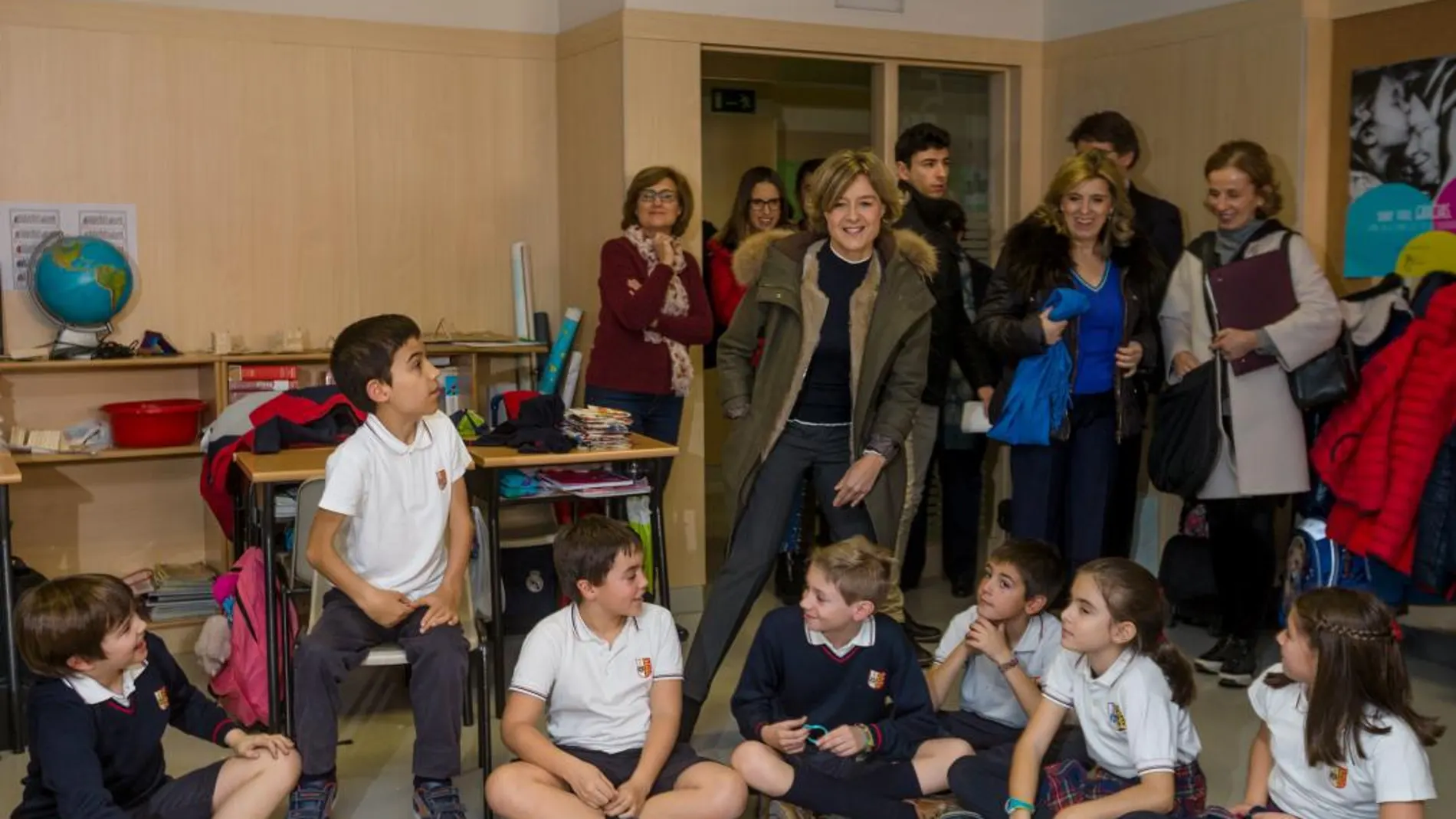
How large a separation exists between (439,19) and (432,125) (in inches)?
15.5

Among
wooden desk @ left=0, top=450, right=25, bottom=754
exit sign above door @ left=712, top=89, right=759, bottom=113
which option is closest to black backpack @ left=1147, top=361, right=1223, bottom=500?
wooden desk @ left=0, top=450, right=25, bottom=754

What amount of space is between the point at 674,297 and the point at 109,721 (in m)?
2.55

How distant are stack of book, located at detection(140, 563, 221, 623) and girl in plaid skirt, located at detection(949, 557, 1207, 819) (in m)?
2.89

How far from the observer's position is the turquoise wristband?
3078mm

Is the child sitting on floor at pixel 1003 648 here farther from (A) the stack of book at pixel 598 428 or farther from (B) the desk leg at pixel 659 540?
(A) the stack of book at pixel 598 428

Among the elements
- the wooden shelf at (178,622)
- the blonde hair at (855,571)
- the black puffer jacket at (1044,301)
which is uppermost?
the black puffer jacket at (1044,301)

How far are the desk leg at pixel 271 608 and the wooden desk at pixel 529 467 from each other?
1.83 ft

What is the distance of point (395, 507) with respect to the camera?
141 inches

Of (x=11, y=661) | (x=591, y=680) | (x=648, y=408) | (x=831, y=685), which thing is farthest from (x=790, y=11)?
(x=11, y=661)

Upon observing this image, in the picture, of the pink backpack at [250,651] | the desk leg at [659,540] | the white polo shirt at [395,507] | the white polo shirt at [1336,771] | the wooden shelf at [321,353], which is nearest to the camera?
the white polo shirt at [1336,771]

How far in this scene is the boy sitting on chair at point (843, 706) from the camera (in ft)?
10.7

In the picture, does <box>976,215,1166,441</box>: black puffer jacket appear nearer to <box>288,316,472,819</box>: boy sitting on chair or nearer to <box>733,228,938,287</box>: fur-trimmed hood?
<box>733,228,938,287</box>: fur-trimmed hood

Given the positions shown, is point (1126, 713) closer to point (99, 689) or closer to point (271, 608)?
point (99, 689)

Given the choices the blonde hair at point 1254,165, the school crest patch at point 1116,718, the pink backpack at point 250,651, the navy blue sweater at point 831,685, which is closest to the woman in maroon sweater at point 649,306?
the pink backpack at point 250,651
